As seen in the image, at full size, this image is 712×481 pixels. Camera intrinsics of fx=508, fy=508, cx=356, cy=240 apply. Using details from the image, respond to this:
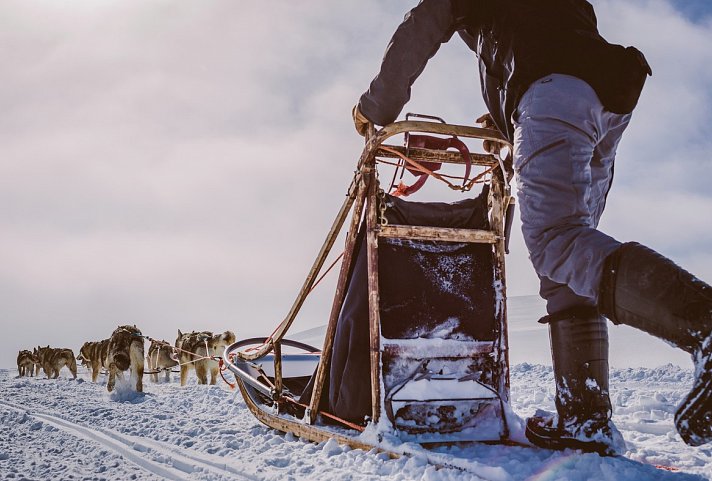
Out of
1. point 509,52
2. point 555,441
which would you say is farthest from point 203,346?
point 509,52

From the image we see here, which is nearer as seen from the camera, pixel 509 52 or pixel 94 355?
pixel 509 52

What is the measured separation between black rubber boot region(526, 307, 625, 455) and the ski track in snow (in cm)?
8

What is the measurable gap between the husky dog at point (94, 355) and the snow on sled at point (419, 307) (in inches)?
348

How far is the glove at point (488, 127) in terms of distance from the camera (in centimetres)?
230

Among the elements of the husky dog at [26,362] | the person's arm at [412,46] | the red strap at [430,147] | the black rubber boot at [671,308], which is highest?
the person's arm at [412,46]

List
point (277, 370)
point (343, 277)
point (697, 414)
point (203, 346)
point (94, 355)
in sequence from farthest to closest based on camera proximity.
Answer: point (94, 355), point (203, 346), point (277, 370), point (343, 277), point (697, 414)

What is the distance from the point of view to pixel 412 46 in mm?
1803

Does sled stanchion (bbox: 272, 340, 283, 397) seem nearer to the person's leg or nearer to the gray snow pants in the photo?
the person's leg

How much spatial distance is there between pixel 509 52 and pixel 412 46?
352 millimetres

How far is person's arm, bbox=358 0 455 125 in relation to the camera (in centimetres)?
178

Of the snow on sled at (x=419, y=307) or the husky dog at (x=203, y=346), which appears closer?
the snow on sled at (x=419, y=307)

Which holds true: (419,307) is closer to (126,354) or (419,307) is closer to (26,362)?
(126,354)

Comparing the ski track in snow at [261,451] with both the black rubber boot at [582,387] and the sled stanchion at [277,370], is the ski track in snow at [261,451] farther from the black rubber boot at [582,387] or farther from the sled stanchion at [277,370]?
the sled stanchion at [277,370]

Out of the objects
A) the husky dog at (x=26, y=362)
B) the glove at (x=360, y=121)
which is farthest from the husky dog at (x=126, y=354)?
the husky dog at (x=26, y=362)
